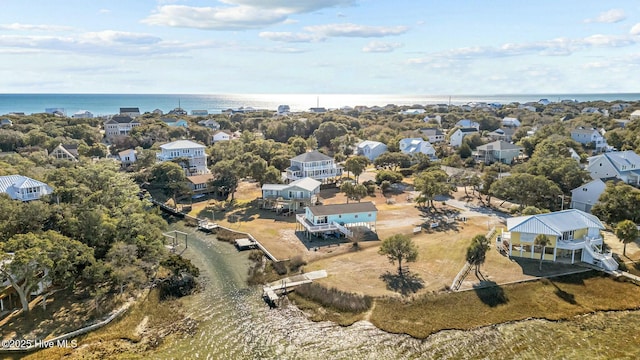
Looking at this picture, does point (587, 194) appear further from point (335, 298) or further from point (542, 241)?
point (335, 298)

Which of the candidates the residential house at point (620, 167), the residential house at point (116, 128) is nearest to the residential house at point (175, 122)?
the residential house at point (116, 128)

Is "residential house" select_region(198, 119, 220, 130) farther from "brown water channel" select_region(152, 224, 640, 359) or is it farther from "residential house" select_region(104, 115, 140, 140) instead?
"brown water channel" select_region(152, 224, 640, 359)

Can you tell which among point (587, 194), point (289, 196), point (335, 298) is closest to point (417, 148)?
point (587, 194)

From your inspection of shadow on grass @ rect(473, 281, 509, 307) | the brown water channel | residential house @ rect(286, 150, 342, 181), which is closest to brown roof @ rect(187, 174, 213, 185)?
residential house @ rect(286, 150, 342, 181)

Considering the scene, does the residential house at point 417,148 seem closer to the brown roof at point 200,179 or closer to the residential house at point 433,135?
the residential house at point 433,135

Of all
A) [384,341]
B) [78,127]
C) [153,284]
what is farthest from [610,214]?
[78,127]

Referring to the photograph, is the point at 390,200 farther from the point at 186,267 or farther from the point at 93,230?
the point at 93,230

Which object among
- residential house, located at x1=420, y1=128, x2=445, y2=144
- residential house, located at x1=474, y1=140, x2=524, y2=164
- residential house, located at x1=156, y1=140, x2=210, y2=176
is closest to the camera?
residential house, located at x1=156, y1=140, x2=210, y2=176

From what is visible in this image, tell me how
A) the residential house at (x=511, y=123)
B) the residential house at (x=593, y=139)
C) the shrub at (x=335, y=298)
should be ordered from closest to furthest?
the shrub at (x=335, y=298), the residential house at (x=593, y=139), the residential house at (x=511, y=123)
